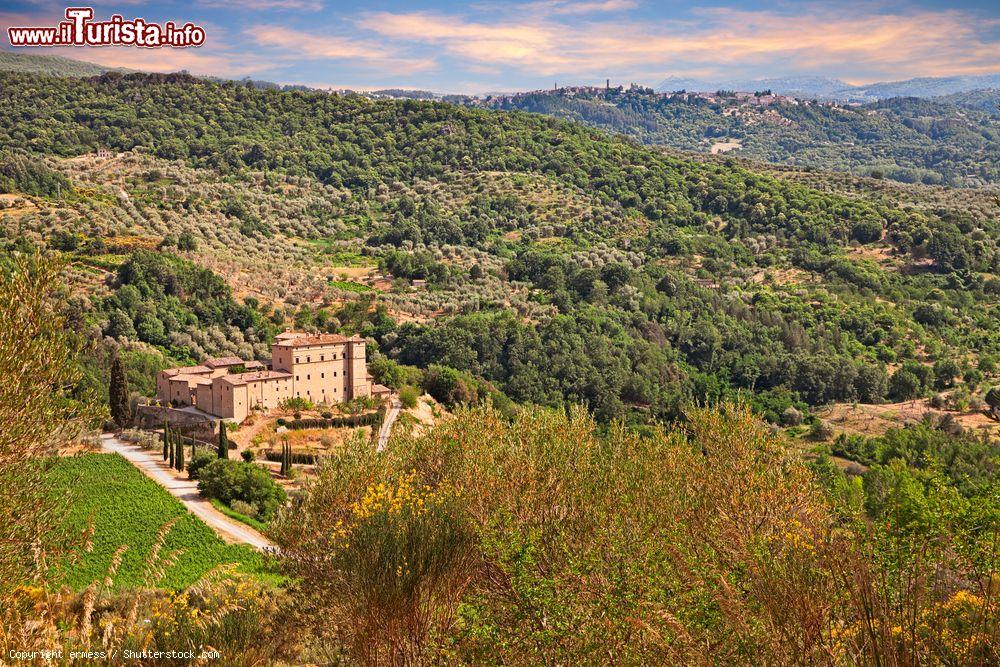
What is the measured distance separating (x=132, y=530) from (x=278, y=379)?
16.2m

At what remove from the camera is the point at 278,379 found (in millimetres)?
38000

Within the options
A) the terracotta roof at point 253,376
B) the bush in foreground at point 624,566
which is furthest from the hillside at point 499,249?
the bush in foreground at point 624,566

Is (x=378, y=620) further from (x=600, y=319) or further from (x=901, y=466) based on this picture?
(x=600, y=319)

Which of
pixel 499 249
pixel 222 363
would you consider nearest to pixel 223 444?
pixel 222 363

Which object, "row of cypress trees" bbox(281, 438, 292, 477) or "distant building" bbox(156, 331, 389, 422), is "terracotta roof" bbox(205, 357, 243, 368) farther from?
"row of cypress trees" bbox(281, 438, 292, 477)

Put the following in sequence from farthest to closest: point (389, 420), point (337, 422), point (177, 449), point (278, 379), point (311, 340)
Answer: point (311, 340)
point (389, 420)
point (278, 379)
point (337, 422)
point (177, 449)

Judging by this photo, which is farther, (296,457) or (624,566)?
(296,457)

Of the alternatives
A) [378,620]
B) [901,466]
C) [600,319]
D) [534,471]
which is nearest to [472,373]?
[600,319]

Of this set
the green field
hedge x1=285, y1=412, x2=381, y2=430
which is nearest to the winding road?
hedge x1=285, y1=412, x2=381, y2=430

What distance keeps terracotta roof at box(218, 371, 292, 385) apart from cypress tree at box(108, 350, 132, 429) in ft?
13.8

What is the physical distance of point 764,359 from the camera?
5538 cm

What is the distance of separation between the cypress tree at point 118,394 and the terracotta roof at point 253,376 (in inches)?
166

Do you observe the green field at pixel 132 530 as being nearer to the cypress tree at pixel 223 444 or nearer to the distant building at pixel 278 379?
the cypress tree at pixel 223 444

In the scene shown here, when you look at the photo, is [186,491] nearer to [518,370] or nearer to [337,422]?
[337,422]
